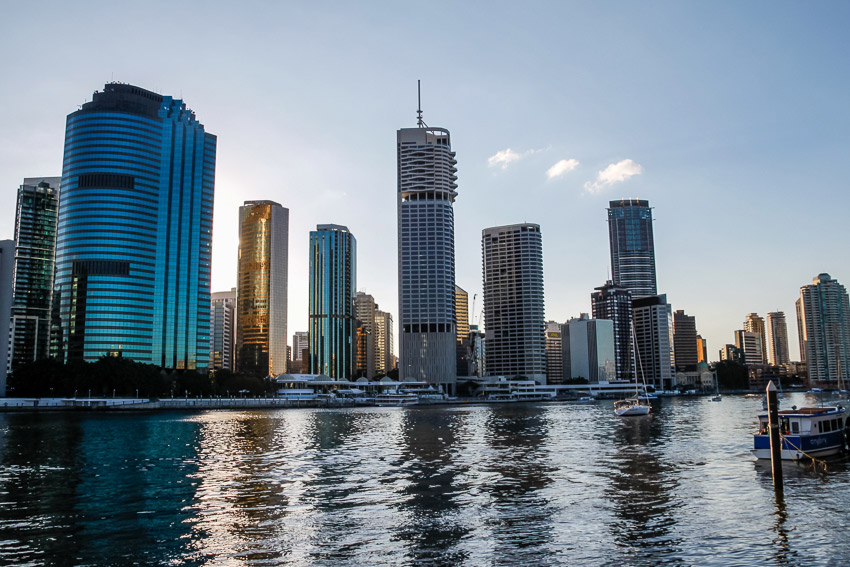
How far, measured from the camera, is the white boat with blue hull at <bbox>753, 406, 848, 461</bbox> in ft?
221

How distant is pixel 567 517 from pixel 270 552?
745 inches

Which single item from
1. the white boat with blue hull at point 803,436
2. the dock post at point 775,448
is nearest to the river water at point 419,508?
the dock post at point 775,448

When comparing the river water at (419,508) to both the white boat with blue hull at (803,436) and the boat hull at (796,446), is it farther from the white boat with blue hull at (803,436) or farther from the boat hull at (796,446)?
the white boat with blue hull at (803,436)

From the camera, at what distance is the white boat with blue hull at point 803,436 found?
2655 inches

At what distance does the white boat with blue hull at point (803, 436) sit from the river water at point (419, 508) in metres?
3.10

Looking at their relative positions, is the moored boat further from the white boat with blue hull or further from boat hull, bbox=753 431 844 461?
boat hull, bbox=753 431 844 461

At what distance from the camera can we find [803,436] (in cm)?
6744

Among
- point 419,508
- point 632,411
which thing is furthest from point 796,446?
point 632,411

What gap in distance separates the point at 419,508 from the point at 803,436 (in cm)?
4365

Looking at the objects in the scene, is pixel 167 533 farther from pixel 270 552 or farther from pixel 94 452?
pixel 94 452

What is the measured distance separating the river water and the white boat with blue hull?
3097 millimetres

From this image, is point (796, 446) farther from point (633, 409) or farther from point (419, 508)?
point (633, 409)

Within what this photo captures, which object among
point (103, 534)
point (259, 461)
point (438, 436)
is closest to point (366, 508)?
point (103, 534)

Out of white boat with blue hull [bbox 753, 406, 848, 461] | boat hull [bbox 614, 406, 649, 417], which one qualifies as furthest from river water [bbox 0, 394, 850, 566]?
boat hull [bbox 614, 406, 649, 417]
